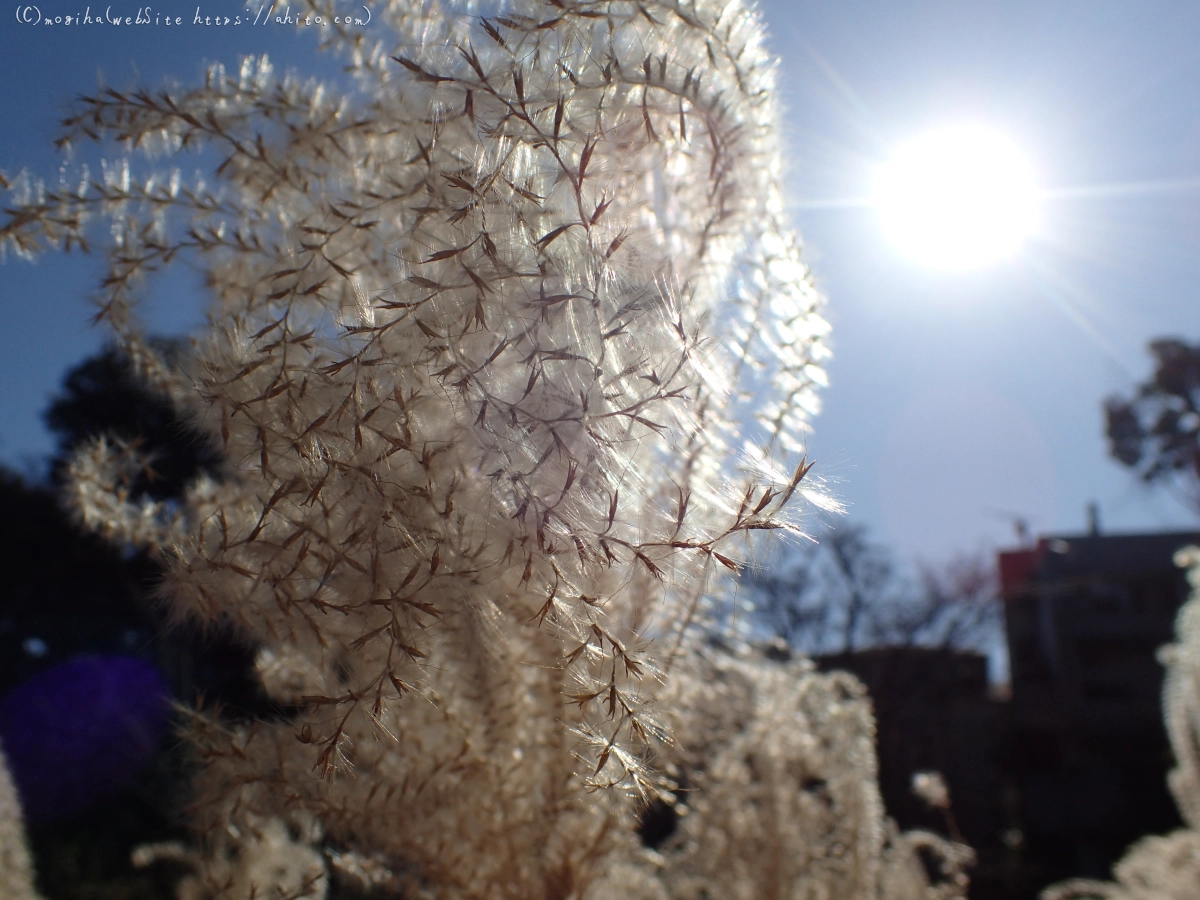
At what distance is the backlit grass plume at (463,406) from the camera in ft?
3.49

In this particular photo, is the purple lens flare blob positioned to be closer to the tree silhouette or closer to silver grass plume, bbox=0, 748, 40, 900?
silver grass plume, bbox=0, 748, 40, 900

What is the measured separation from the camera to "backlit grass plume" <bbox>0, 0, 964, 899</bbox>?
1.06m

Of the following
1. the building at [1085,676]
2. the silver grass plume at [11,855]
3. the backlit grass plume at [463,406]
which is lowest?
the silver grass plume at [11,855]

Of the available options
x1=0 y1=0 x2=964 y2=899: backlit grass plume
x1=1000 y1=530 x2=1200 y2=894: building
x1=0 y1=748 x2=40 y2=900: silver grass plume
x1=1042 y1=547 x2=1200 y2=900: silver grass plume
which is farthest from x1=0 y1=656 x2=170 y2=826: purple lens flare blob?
x1=1000 y1=530 x2=1200 y2=894: building

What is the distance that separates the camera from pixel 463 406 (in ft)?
3.60

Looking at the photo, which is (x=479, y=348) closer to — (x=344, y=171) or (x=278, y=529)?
(x=278, y=529)

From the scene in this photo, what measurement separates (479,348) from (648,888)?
1.46 meters

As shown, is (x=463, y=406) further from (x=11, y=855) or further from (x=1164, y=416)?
(x=1164, y=416)

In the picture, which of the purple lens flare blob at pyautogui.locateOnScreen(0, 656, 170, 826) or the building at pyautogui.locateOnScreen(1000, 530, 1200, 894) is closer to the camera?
the purple lens flare blob at pyautogui.locateOnScreen(0, 656, 170, 826)

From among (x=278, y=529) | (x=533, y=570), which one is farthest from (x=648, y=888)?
(x=278, y=529)

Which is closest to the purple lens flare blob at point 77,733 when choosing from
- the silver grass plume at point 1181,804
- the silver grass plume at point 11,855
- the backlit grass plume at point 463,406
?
the silver grass plume at point 11,855

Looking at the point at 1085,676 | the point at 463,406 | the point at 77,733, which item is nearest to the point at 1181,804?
the point at 463,406

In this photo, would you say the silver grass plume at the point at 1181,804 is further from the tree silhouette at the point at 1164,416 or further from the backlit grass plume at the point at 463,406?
the tree silhouette at the point at 1164,416

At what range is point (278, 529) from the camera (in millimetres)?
1129
